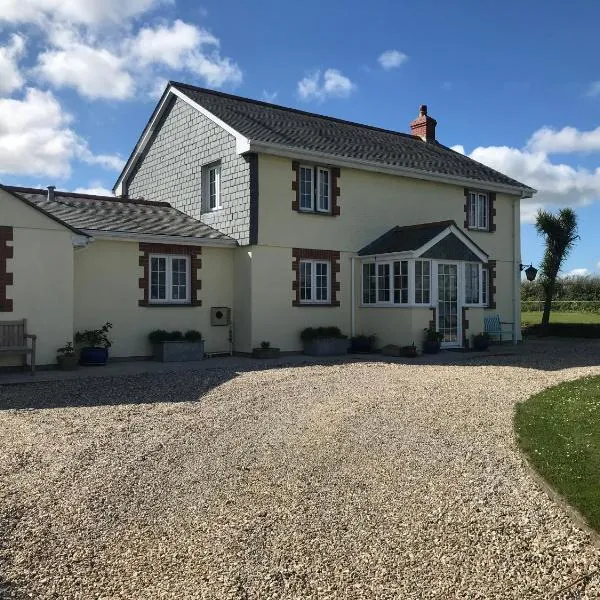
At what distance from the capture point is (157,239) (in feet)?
52.3

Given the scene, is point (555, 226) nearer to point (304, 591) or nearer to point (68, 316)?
point (68, 316)

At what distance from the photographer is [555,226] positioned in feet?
84.1

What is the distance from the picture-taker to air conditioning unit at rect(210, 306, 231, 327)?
56.2ft

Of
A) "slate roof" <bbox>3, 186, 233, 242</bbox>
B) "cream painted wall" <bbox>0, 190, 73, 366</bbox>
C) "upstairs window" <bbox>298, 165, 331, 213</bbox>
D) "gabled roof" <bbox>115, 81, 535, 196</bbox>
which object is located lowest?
"cream painted wall" <bbox>0, 190, 73, 366</bbox>

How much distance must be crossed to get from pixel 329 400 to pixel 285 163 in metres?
8.96

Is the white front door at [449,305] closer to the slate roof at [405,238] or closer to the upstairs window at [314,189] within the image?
the slate roof at [405,238]

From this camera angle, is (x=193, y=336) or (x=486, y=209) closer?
(x=193, y=336)

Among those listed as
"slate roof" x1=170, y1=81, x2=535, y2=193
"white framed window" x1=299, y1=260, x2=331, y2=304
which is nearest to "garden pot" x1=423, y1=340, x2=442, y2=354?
"white framed window" x1=299, y1=260, x2=331, y2=304

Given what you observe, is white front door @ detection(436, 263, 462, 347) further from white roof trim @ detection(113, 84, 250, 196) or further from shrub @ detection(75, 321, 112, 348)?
shrub @ detection(75, 321, 112, 348)

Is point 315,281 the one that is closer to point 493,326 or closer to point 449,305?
point 449,305

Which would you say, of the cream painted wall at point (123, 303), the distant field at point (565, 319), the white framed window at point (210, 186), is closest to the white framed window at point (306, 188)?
the white framed window at point (210, 186)

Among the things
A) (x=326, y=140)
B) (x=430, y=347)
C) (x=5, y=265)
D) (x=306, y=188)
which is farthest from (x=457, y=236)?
(x=5, y=265)

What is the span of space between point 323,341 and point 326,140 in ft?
20.0

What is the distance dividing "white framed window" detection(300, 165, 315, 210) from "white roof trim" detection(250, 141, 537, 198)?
1.85 feet
